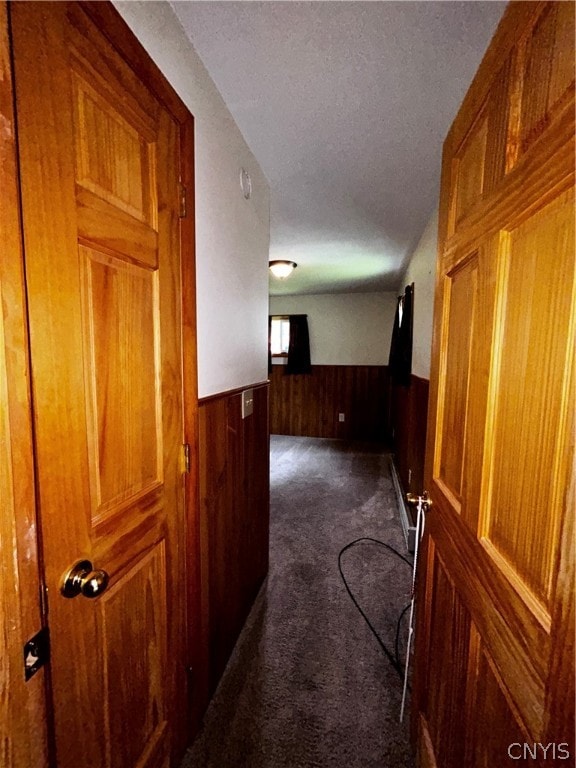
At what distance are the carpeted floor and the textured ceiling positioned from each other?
2401mm

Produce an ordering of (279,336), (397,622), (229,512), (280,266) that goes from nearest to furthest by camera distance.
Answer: (229,512) < (397,622) < (280,266) < (279,336)

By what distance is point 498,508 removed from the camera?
0.67 meters

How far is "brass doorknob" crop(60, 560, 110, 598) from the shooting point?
0.62 m

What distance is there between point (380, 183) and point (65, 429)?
2.12m

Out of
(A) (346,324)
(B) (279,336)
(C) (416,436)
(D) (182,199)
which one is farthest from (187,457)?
(B) (279,336)

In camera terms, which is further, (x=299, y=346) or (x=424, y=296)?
(x=299, y=346)

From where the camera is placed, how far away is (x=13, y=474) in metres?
0.51

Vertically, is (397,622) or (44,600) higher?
(44,600)

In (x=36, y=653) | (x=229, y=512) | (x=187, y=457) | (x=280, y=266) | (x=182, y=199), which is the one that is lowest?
(x=229, y=512)

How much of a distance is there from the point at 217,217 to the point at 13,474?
3.64ft

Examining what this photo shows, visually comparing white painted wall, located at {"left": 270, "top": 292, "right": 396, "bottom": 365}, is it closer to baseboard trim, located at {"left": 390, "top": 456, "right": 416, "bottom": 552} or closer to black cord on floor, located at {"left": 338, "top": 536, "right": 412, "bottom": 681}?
baseboard trim, located at {"left": 390, "top": 456, "right": 416, "bottom": 552}

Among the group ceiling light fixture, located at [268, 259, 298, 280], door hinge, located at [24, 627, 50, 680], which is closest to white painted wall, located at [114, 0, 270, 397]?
door hinge, located at [24, 627, 50, 680]

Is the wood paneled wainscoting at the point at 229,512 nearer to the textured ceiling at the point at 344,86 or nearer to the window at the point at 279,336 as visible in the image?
the textured ceiling at the point at 344,86

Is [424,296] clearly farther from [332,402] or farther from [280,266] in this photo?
[332,402]
